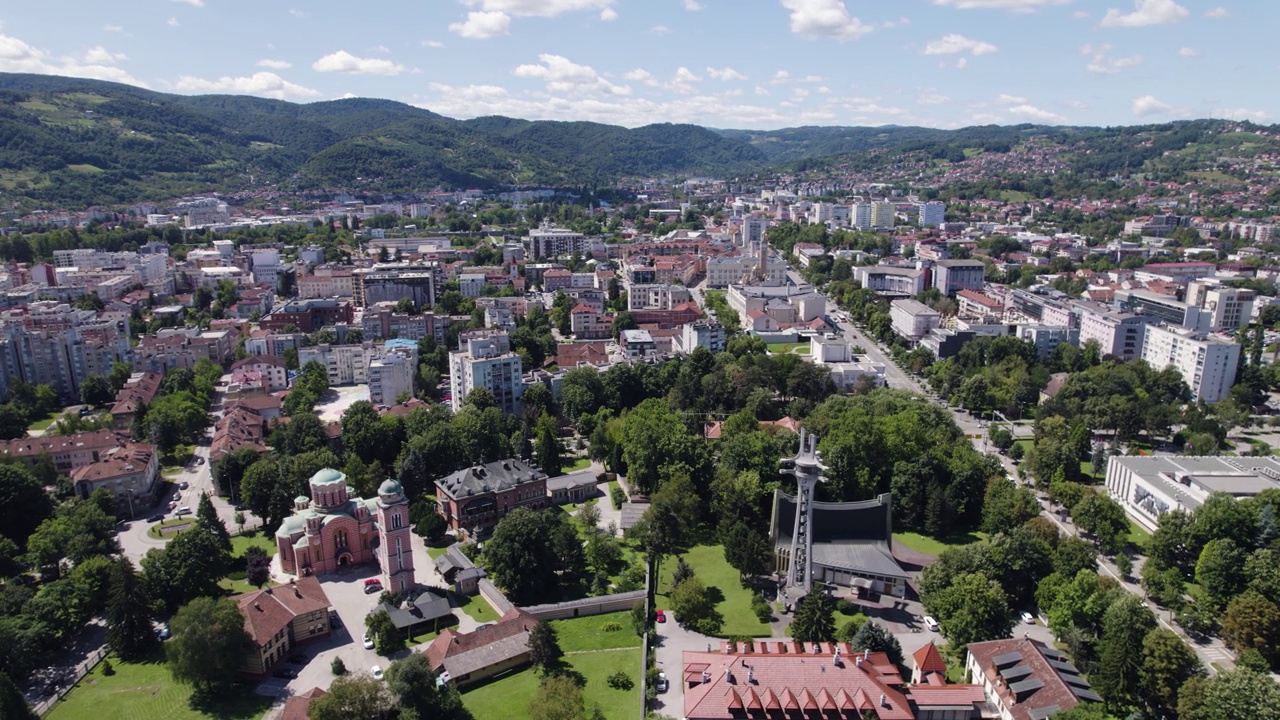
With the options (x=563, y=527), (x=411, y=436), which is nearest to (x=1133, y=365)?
(x=563, y=527)

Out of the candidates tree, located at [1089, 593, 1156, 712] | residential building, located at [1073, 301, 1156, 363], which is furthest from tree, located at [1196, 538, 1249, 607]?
residential building, located at [1073, 301, 1156, 363]

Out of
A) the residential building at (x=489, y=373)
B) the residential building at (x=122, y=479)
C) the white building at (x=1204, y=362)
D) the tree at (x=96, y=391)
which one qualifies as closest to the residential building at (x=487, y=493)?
the residential building at (x=489, y=373)

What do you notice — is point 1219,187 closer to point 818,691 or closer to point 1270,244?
point 1270,244

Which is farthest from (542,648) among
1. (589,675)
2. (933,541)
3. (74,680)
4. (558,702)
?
(933,541)

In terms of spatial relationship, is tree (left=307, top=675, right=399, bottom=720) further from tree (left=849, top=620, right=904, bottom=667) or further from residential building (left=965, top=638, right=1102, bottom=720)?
residential building (left=965, top=638, right=1102, bottom=720)

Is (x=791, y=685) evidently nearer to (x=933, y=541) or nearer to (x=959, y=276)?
(x=933, y=541)

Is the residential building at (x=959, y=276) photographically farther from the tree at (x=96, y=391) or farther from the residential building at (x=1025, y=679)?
the tree at (x=96, y=391)
